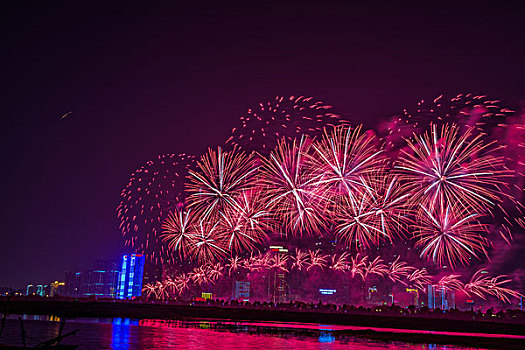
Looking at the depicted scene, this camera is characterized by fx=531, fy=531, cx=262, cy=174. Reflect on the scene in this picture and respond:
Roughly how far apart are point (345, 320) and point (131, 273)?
5033 inches

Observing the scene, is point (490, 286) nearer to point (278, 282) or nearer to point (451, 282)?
point (451, 282)

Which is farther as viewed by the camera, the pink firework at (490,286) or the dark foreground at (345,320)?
the pink firework at (490,286)

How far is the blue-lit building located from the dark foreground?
291 ft

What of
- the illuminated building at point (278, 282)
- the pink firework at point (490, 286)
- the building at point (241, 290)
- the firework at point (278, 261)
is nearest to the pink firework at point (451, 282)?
the pink firework at point (490, 286)

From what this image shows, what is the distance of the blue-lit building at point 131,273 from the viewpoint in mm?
181625

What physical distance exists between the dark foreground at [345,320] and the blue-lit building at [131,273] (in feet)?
291

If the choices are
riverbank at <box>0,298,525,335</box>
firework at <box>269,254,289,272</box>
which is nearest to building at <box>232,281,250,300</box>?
riverbank at <box>0,298,525,335</box>

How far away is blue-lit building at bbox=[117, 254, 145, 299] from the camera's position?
7151 inches

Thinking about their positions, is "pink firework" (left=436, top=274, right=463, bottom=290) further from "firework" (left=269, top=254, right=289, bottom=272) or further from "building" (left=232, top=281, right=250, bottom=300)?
"building" (left=232, top=281, right=250, bottom=300)

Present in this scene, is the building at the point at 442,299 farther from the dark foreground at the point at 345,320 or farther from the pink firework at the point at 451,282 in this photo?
the dark foreground at the point at 345,320

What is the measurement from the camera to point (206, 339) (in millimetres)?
39031

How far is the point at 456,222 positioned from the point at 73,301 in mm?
68030

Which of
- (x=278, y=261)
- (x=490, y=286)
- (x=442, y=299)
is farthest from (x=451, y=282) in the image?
(x=278, y=261)

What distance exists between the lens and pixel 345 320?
69.5 meters
